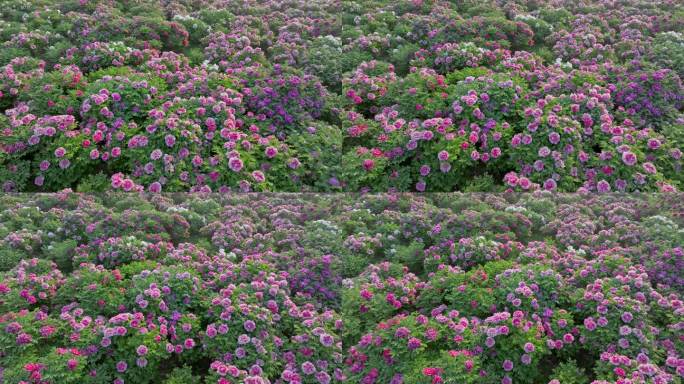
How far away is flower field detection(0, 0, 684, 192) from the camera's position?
6961 millimetres

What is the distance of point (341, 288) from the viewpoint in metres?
6.07

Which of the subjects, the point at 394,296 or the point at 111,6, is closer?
the point at 394,296

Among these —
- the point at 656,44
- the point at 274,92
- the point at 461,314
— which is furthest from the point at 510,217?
the point at 656,44

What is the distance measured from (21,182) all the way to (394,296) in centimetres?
380

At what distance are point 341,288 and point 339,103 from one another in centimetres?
262

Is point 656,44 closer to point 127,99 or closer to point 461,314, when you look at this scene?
point 461,314

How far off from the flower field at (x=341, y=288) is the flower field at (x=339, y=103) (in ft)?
0.90

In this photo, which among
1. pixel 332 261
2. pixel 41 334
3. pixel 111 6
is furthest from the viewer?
pixel 111 6

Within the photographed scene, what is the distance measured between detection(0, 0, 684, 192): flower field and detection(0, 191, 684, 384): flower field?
0.27 metres

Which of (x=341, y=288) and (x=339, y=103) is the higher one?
(x=339, y=103)

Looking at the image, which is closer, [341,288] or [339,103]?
[341,288]

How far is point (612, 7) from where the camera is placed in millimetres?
10305

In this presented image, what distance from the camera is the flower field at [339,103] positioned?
696cm

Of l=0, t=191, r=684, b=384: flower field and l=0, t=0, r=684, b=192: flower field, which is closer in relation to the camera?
l=0, t=191, r=684, b=384: flower field
